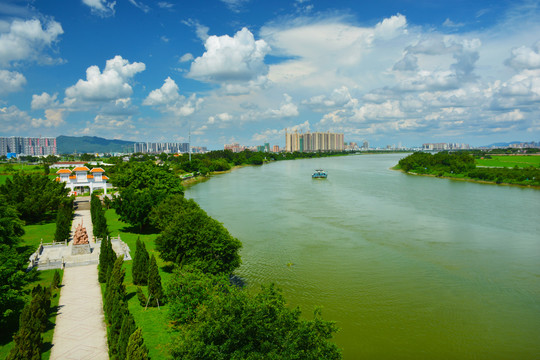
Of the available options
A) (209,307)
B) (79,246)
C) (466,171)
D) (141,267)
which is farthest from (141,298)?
(466,171)

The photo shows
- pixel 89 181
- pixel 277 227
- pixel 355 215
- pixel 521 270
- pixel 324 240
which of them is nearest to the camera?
pixel 521 270

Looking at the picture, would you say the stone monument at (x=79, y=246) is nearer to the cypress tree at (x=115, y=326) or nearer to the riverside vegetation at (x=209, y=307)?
the riverside vegetation at (x=209, y=307)

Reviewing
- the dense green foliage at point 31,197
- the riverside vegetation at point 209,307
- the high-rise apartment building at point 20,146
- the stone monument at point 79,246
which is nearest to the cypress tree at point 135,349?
the riverside vegetation at point 209,307

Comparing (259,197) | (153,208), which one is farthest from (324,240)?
(259,197)

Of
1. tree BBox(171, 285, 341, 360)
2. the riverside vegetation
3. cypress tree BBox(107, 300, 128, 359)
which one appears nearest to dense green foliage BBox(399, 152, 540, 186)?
the riverside vegetation

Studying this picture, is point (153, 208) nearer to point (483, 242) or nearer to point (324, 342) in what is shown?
point (324, 342)

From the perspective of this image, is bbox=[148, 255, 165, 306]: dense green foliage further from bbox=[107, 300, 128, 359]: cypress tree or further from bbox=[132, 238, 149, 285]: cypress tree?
bbox=[107, 300, 128, 359]: cypress tree

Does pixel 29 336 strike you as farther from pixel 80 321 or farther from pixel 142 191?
pixel 142 191
